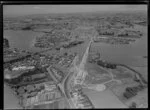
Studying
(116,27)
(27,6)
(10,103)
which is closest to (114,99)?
(116,27)

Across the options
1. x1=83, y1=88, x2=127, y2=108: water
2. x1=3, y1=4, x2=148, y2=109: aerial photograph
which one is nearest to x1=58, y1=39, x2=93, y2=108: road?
x1=3, y1=4, x2=148, y2=109: aerial photograph

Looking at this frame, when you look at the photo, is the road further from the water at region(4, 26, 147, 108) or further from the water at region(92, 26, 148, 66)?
the water at region(92, 26, 148, 66)

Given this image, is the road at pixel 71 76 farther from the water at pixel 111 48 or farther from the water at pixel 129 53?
the water at pixel 129 53

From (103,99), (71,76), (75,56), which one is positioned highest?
(75,56)

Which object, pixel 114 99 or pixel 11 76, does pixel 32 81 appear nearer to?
pixel 11 76

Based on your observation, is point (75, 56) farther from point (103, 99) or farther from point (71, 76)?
point (103, 99)

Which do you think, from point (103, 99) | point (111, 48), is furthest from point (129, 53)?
point (103, 99)

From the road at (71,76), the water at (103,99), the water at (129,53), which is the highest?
the water at (129,53)

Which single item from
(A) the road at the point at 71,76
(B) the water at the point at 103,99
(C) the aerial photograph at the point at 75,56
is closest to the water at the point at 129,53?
(C) the aerial photograph at the point at 75,56

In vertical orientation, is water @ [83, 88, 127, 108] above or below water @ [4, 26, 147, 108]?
below
